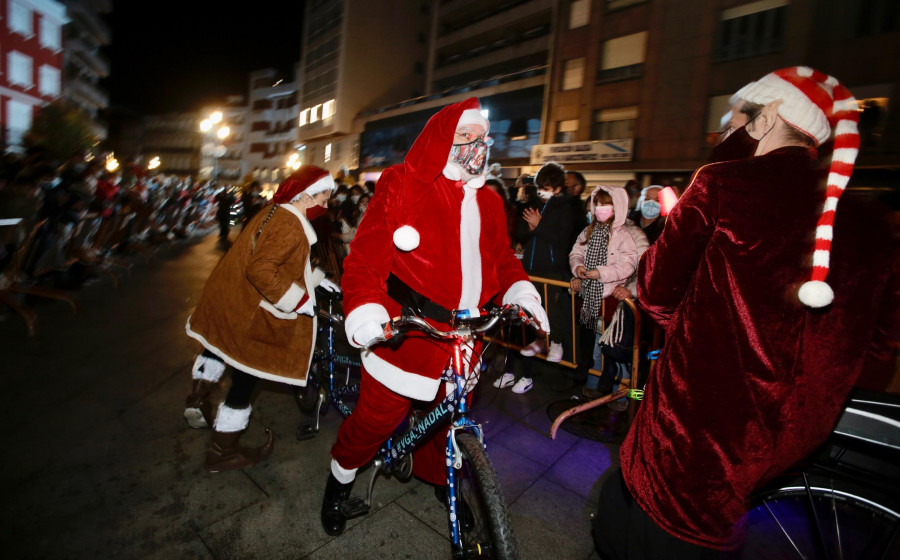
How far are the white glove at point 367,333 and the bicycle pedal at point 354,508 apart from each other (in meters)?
1.20

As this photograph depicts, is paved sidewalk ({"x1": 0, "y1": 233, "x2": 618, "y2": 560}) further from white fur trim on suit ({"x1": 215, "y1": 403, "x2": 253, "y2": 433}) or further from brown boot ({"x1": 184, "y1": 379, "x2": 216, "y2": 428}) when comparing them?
white fur trim on suit ({"x1": 215, "y1": 403, "x2": 253, "y2": 433})

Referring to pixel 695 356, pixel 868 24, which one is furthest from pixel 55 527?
pixel 868 24

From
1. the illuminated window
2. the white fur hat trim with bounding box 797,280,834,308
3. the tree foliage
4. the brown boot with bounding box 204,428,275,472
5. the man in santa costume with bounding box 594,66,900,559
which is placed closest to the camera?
the white fur hat trim with bounding box 797,280,834,308

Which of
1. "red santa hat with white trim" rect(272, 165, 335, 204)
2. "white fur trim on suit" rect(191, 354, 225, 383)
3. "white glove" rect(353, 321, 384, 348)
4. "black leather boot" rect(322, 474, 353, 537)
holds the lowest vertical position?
"black leather boot" rect(322, 474, 353, 537)

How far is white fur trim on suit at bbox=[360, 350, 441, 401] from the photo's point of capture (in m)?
2.18

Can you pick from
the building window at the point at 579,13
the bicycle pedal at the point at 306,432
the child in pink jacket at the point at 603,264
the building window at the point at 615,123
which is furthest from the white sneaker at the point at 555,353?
the building window at the point at 579,13

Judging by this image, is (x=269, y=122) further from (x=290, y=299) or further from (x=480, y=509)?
(x=480, y=509)

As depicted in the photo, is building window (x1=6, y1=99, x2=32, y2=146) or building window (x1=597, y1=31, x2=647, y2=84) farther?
building window (x1=6, y1=99, x2=32, y2=146)

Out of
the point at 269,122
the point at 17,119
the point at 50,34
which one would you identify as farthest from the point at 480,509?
the point at 269,122

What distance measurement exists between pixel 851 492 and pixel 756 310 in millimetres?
990

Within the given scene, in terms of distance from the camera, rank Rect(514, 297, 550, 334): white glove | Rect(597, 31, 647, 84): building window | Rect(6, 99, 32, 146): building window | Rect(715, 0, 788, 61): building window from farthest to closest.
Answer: Rect(6, 99, 32, 146): building window → Rect(597, 31, 647, 84): building window → Rect(715, 0, 788, 61): building window → Rect(514, 297, 550, 334): white glove

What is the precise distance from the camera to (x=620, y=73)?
20.8 meters

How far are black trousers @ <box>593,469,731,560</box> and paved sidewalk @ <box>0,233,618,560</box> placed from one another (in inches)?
38.7

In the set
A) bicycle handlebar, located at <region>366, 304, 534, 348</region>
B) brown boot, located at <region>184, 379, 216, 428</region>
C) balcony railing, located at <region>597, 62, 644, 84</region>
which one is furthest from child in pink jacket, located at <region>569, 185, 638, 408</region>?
balcony railing, located at <region>597, 62, 644, 84</region>
